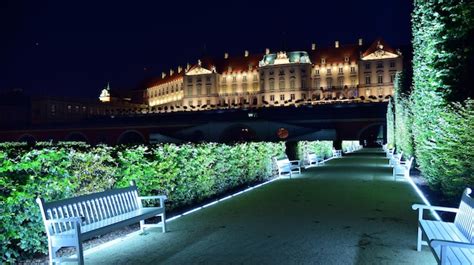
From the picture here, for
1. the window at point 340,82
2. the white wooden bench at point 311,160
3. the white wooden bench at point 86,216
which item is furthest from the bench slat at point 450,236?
the window at point 340,82

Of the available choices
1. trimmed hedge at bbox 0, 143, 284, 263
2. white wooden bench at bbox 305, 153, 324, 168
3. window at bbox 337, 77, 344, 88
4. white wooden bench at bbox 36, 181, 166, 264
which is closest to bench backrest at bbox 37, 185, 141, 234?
white wooden bench at bbox 36, 181, 166, 264

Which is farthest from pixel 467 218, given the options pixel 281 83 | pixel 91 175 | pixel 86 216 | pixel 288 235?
pixel 281 83

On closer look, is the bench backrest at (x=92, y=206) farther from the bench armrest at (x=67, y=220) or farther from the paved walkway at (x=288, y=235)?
the paved walkway at (x=288, y=235)

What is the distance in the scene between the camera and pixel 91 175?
7.12m

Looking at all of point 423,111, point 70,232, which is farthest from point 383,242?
point 423,111

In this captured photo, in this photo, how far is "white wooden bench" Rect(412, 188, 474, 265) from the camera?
4258 mm

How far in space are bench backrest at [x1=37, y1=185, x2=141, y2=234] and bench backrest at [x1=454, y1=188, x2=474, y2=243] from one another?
450 cm

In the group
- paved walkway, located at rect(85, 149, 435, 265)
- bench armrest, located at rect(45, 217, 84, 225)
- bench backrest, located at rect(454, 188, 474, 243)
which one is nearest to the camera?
bench backrest, located at rect(454, 188, 474, 243)

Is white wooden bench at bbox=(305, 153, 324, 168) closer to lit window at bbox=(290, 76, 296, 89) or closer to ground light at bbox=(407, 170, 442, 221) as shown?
ground light at bbox=(407, 170, 442, 221)

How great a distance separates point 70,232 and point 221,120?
5874 cm

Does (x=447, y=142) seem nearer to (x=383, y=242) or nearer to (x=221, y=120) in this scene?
(x=383, y=242)

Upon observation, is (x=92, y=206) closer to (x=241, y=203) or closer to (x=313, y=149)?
(x=241, y=203)

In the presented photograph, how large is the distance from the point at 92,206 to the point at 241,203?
15.5ft

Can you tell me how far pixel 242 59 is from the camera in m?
109
